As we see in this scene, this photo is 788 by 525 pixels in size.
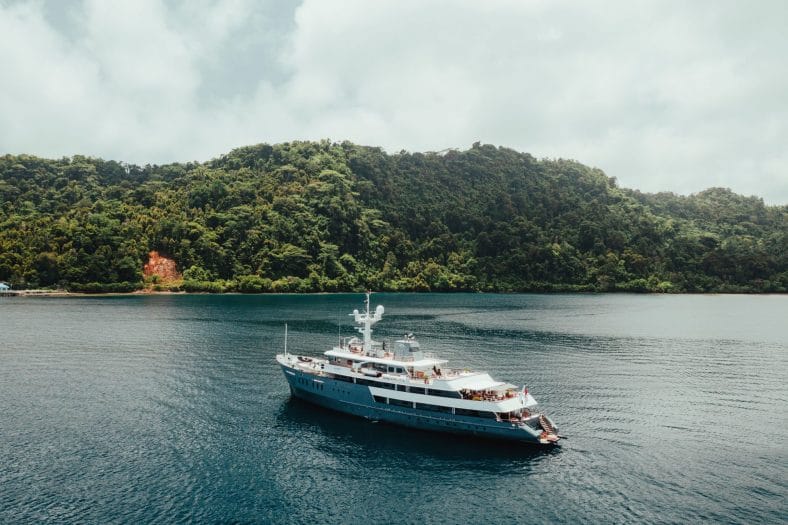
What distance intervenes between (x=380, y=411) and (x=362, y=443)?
225 inches

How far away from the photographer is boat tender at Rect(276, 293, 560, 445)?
52000 millimetres

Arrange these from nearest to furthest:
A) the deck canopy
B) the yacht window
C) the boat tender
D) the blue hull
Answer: the blue hull, the boat tender, the yacht window, the deck canopy

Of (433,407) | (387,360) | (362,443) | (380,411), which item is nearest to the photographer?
(362,443)

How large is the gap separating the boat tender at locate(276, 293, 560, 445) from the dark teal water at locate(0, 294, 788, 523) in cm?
162

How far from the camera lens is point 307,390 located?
64125mm

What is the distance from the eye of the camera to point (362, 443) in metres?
52.8

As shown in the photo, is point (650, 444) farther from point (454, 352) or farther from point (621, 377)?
point (454, 352)

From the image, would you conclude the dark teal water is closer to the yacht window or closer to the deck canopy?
the yacht window

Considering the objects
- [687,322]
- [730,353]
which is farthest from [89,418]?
[687,322]

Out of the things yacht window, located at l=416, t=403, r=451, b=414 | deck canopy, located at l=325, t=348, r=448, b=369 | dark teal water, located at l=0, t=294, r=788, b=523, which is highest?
deck canopy, located at l=325, t=348, r=448, b=369

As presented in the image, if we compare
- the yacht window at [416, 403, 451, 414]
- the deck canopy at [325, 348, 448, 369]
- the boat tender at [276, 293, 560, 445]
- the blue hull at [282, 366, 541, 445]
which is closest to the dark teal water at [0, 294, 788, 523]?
the blue hull at [282, 366, 541, 445]

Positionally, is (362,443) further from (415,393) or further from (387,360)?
(387,360)

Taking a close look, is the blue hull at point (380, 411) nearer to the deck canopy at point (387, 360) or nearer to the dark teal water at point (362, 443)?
the dark teal water at point (362, 443)

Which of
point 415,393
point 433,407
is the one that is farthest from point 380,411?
point 433,407
